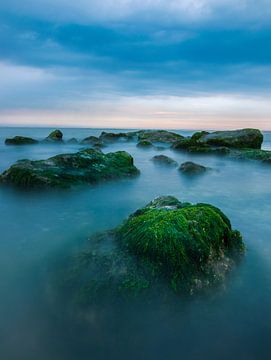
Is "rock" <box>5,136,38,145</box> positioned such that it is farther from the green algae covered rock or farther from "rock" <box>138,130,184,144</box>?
the green algae covered rock

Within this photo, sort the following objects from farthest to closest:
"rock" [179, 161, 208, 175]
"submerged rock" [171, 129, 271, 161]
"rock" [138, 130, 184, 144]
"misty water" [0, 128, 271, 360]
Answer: "rock" [138, 130, 184, 144], "submerged rock" [171, 129, 271, 161], "rock" [179, 161, 208, 175], "misty water" [0, 128, 271, 360]

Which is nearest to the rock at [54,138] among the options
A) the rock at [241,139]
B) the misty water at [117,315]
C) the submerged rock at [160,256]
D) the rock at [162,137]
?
the rock at [162,137]

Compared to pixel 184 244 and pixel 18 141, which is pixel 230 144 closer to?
pixel 184 244

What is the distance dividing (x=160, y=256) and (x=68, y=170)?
8.58 metres

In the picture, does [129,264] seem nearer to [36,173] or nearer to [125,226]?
[125,226]

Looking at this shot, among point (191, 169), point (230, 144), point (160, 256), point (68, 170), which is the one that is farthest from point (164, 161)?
point (160, 256)

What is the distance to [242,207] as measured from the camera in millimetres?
10562

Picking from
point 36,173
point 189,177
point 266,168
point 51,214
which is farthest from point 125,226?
point 266,168

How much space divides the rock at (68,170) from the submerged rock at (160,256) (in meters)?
6.32

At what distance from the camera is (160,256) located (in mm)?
5109

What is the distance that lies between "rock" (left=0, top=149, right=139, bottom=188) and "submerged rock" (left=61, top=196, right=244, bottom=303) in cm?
632

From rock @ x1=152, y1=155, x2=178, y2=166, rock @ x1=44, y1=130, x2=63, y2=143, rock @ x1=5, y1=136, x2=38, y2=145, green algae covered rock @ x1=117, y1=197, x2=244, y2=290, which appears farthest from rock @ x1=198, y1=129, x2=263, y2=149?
rock @ x1=44, y1=130, x2=63, y2=143

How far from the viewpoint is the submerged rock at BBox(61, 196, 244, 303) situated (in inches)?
187

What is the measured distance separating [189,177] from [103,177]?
498 centimetres
